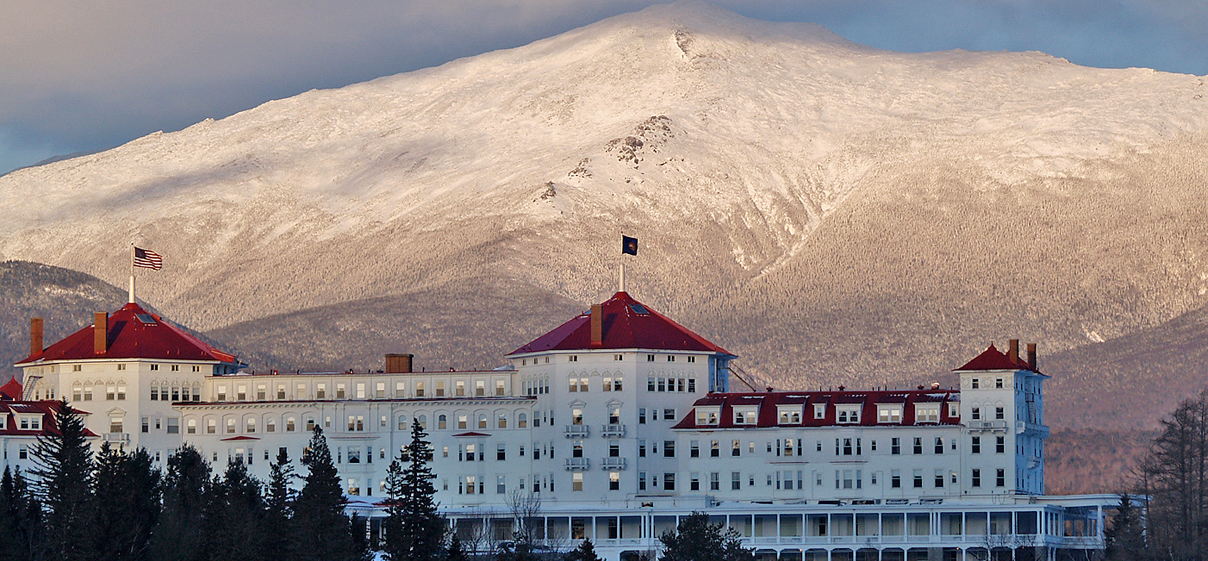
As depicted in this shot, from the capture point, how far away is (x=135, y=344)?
162625 mm

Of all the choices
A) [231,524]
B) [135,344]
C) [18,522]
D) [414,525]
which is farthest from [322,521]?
[135,344]

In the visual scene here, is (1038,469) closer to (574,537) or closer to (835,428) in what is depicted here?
(835,428)

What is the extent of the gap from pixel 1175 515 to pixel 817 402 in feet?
90.3

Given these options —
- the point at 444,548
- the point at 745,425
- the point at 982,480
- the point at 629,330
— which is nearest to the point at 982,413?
the point at 982,480

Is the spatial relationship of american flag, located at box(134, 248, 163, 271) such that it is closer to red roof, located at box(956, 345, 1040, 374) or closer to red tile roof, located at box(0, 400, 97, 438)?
red tile roof, located at box(0, 400, 97, 438)

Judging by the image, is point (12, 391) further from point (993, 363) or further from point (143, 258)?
point (993, 363)

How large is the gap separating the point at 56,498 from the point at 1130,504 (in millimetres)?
72384

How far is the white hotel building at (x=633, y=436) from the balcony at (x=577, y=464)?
0.10m

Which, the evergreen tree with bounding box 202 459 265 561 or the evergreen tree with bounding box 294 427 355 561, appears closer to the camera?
the evergreen tree with bounding box 202 459 265 561

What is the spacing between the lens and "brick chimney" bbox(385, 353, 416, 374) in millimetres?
167125

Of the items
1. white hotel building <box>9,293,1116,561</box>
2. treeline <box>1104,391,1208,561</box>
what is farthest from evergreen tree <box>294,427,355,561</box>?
treeline <box>1104,391,1208,561</box>

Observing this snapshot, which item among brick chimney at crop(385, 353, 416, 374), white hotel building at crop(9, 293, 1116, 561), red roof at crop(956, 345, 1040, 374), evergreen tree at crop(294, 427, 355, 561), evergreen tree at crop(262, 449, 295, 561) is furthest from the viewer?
brick chimney at crop(385, 353, 416, 374)

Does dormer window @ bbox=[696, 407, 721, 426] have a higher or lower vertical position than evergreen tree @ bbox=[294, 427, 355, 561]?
higher

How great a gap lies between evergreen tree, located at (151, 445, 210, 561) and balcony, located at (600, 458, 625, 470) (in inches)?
1302
